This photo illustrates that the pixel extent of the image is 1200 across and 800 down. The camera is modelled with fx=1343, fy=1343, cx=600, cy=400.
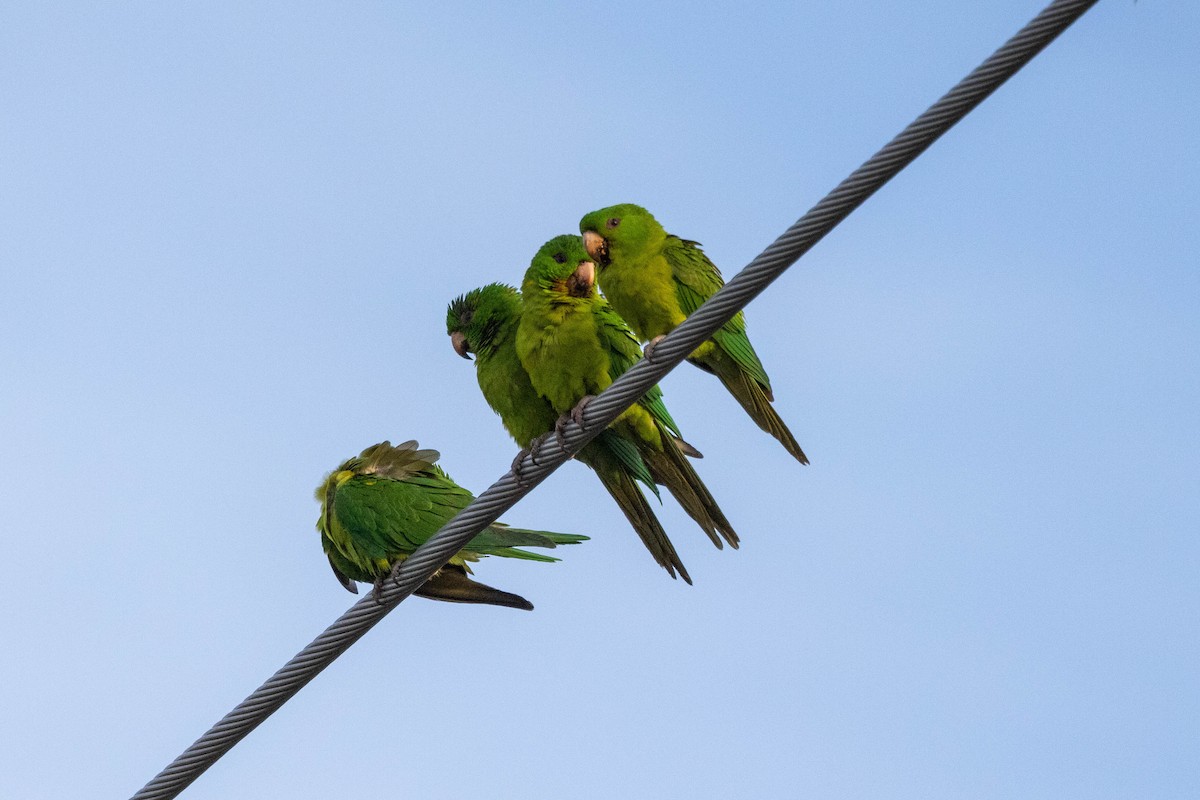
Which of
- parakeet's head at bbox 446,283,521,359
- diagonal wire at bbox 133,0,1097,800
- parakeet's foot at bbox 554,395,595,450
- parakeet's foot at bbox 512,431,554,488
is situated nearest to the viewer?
diagonal wire at bbox 133,0,1097,800

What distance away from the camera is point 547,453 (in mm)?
4516

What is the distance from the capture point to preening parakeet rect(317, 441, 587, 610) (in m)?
5.59

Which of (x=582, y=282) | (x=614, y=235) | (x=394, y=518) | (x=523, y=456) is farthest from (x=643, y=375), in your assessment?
(x=614, y=235)

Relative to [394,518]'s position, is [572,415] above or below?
above

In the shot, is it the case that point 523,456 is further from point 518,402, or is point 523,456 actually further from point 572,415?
point 518,402

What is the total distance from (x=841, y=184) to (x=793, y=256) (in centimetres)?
24

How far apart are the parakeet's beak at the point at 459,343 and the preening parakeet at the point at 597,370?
1.70ft

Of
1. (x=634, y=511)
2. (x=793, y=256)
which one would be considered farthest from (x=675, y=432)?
(x=793, y=256)

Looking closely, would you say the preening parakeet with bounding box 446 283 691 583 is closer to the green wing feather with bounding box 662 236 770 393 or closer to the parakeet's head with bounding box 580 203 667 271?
the parakeet's head with bounding box 580 203 667 271

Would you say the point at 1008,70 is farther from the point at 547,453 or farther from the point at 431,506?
the point at 431,506

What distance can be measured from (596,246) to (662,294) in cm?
38

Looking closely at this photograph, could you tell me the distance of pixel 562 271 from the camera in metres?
5.73

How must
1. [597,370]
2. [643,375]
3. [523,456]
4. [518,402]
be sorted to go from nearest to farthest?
[643,375] → [523,456] → [597,370] → [518,402]

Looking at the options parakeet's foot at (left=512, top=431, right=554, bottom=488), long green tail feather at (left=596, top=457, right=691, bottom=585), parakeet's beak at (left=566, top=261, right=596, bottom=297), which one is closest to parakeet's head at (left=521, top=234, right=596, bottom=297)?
parakeet's beak at (left=566, top=261, right=596, bottom=297)
